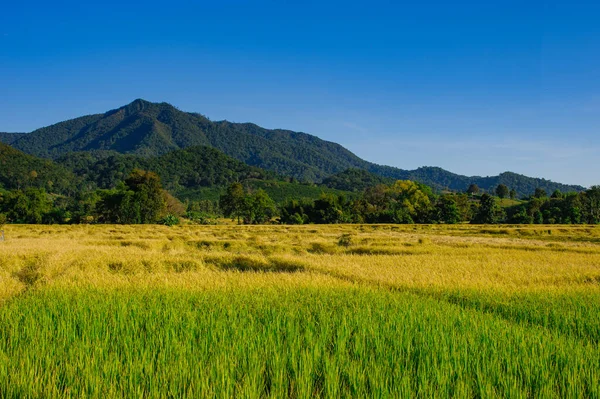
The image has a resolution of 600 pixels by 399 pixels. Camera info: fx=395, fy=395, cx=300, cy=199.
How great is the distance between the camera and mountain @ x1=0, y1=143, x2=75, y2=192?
148000 mm

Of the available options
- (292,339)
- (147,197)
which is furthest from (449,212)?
(292,339)

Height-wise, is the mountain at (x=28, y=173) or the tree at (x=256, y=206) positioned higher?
the mountain at (x=28, y=173)

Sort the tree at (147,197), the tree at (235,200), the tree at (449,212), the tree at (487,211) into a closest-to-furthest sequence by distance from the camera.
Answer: the tree at (147,197)
the tree at (449,212)
the tree at (487,211)
the tree at (235,200)

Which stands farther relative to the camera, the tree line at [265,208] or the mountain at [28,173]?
the mountain at [28,173]

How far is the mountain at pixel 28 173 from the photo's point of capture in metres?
148

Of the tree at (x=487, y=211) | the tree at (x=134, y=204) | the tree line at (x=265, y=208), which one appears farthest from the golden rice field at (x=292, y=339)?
the tree at (x=487, y=211)

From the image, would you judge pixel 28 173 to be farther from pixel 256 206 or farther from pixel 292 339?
pixel 292 339

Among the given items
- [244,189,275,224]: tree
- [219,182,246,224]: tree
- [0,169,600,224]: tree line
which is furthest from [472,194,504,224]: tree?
[219,182,246,224]: tree

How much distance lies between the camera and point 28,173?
516 ft

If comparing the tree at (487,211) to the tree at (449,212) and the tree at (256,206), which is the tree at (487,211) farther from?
the tree at (256,206)

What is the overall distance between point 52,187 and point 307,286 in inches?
7309

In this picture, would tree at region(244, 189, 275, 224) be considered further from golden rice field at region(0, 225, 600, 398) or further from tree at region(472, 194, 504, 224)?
golden rice field at region(0, 225, 600, 398)

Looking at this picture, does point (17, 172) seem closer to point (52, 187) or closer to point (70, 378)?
point (52, 187)

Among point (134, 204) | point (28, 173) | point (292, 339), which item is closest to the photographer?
point (292, 339)
